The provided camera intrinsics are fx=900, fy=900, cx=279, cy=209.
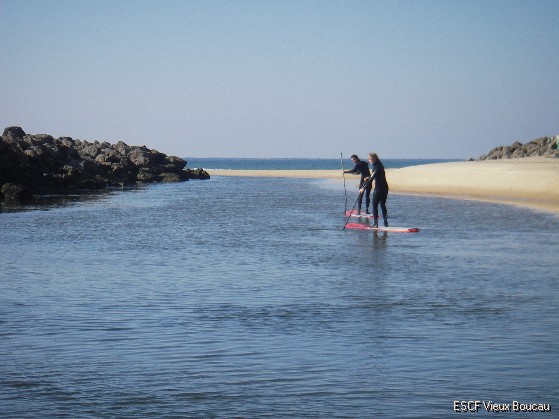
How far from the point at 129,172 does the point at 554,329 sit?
256 feet

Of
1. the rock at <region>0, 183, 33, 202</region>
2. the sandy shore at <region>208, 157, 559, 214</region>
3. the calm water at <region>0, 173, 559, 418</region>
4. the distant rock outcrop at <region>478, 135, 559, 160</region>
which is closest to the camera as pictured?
the calm water at <region>0, 173, 559, 418</region>

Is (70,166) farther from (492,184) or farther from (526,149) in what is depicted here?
(526,149)

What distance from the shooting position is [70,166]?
68.4 metres

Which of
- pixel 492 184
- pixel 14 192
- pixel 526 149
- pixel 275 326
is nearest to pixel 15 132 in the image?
pixel 14 192

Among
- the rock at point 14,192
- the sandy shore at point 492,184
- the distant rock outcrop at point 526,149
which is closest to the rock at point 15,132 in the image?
the rock at point 14,192

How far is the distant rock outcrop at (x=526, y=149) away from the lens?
103 m

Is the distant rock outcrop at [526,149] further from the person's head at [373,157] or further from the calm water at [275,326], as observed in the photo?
the calm water at [275,326]

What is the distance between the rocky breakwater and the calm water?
3156 centimetres

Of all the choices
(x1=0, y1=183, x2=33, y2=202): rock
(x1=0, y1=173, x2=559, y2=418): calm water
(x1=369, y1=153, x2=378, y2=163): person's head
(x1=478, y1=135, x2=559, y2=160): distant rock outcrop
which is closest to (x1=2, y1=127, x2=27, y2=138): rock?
(x1=0, y1=183, x2=33, y2=202): rock

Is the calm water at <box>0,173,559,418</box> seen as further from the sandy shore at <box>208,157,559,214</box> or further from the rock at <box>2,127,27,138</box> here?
the rock at <box>2,127,27,138</box>

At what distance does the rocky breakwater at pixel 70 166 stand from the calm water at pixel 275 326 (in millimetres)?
31561

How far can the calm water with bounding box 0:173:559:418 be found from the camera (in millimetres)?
8383

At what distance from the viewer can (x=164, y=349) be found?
33.8 ft

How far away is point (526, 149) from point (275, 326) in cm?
10706
